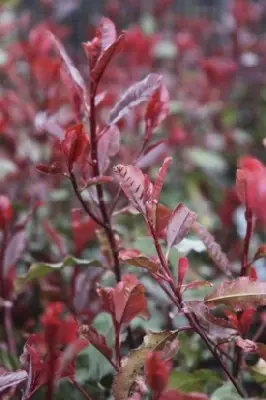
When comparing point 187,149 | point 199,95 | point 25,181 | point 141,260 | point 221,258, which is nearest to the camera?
point 141,260

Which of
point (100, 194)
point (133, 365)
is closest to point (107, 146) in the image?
point (100, 194)

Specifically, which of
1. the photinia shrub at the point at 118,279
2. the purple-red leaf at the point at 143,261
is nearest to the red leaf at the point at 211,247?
the photinia shrub at the point at 118,279

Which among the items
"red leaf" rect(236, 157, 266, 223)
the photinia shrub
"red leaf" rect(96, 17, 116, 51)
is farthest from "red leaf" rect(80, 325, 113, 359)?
"red leaf" rect(96, 17, 116, 51)

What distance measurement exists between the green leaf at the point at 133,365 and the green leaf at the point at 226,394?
115mm

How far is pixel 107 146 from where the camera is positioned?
77 centimetres

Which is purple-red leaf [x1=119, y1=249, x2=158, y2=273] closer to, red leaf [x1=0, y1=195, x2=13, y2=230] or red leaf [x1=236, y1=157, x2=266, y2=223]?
red leaf [x1=236, y1=157, x2=266, y2=223]

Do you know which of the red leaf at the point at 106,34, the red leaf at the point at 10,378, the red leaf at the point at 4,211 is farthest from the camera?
the red leaf at the point at 4,211

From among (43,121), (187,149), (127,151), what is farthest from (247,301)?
(187,149)

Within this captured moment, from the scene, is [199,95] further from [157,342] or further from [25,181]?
[157,342]

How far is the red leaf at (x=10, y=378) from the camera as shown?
617 mm

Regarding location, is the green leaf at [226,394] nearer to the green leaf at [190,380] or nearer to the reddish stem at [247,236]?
the green leaf at [190,380]

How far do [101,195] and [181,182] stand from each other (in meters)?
1.07

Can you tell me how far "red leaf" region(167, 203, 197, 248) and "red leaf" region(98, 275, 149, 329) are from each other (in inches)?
2.6

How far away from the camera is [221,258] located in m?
0.74
